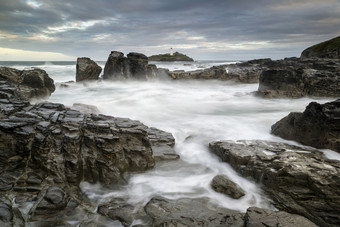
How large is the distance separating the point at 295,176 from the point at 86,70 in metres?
25.3

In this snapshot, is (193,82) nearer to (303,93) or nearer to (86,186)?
(303,93)

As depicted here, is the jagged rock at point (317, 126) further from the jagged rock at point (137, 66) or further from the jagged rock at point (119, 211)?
the jagged rock at point (137, 66)

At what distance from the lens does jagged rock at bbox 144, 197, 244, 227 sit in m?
4.18

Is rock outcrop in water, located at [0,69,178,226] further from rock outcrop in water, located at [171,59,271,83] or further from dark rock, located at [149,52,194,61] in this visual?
dark rock, located at [149,52,194,61]

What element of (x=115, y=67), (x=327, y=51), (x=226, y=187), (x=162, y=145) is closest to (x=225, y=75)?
(x=115, y=67)

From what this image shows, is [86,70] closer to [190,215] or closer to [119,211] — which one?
[119,211]

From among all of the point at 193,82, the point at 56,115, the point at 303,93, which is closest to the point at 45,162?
the point at 56,115

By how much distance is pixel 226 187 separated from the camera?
17.9ft

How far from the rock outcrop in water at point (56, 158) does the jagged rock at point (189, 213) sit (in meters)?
1.30

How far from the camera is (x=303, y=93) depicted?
16.8 meters

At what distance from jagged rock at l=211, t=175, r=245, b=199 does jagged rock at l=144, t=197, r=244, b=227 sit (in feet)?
1.55

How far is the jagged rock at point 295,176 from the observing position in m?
4.74

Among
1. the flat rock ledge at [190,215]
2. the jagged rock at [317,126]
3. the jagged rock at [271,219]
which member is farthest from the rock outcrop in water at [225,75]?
the jagged rock at [271,219]

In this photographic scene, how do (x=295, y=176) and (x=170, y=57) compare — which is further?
(x=170, y=57)
